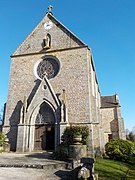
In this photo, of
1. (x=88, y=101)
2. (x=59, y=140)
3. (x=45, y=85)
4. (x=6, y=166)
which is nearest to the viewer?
(x=6, y=166)

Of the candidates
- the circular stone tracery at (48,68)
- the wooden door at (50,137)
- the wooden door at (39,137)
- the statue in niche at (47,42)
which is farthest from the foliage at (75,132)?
the statue in niche at (47,42)

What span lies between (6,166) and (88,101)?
987 cm

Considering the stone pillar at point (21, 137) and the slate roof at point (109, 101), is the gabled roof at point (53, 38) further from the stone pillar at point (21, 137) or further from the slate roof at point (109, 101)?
the slate roof at point (109, 101)

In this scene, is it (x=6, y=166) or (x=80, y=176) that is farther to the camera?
(x=6, y=166)

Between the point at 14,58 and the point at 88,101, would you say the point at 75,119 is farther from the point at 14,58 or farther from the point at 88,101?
the point at 14,58

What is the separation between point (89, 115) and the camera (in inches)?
627

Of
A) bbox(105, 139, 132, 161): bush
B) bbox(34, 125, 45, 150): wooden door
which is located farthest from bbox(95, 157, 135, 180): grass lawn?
bbox(34, 125, 45, 150): wooden door

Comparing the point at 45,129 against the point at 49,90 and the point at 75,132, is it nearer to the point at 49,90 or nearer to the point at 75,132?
the point at 49,90

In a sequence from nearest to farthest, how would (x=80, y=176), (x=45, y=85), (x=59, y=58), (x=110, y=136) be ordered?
(x=80, y=176)
(x=45, y=85)
(x=59, y=58)
(x=110, y=136)

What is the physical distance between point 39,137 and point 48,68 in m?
7.50

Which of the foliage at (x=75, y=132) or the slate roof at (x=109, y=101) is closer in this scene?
the foliage at (x=75, y=132)

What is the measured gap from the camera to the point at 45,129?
55.9 feet

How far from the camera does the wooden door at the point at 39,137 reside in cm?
1650

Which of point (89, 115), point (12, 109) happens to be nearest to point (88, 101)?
point (89, 115)
